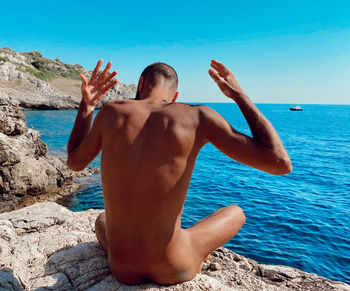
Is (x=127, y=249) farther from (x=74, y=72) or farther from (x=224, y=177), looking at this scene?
(x=74, y=72)

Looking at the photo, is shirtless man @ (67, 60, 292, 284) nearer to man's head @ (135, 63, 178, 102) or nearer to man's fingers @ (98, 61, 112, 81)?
man's head @ (135, 63, 178, 102)

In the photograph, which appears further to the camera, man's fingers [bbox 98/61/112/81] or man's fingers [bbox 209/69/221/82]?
man's fingers [bbox 98/61/112/81]

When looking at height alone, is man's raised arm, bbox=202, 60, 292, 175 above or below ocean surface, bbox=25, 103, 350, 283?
above

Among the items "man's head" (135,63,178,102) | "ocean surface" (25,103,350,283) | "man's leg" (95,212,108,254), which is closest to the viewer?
"man's head" (135,63,178,102)

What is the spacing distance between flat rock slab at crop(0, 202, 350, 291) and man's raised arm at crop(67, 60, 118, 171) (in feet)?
3.48

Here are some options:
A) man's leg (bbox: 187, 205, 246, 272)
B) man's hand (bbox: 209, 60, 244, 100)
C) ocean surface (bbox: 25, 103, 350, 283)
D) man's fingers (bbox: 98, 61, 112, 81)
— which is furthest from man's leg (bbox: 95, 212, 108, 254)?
ocean surface (bbox: 25, 103, 350, 283)

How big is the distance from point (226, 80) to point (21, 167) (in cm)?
955

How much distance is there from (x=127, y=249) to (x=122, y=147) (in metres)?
0.82

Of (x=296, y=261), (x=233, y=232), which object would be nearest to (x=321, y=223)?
(x=296, y=261)

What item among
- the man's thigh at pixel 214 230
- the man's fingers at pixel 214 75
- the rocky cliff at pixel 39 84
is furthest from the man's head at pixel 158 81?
the rocky cliff at pixel 39 84

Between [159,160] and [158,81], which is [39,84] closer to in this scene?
[158,81]

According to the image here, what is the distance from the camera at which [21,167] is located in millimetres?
10016

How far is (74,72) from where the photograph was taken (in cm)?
8912

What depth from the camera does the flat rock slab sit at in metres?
2.62
